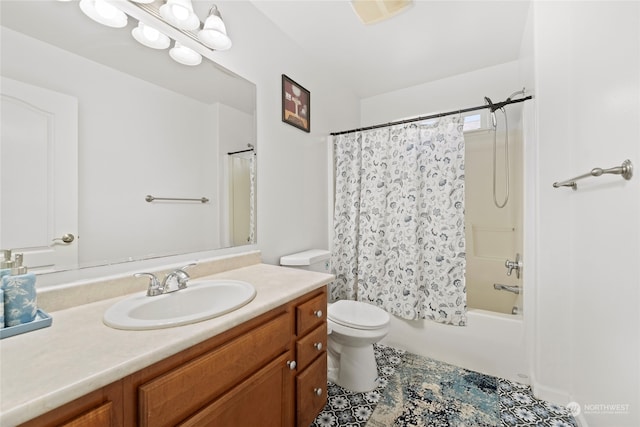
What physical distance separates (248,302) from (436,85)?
2721 mm

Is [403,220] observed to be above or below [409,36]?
below

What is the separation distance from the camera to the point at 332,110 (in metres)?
2.50

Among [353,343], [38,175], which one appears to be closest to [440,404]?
[353,343]

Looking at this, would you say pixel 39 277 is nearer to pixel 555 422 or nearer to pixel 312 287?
pixel 312 287

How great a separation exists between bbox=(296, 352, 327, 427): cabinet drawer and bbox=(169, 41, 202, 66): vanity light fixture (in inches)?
62.2

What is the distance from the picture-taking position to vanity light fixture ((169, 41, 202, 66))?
1.26 m

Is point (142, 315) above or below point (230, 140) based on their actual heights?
below

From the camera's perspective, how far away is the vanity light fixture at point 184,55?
126cm

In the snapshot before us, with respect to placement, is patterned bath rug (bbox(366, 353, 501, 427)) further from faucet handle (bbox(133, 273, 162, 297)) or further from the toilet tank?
faucet handle (bbox(133, 273, 162, 297))

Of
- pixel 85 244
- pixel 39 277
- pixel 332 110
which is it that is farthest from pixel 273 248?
pixel 332 110

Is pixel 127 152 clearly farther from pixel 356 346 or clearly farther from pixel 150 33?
pixel 356 346

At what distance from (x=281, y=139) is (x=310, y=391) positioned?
4.99 ft

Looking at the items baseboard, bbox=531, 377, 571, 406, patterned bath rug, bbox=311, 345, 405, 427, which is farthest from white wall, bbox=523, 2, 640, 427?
patterned bath rug, bbox=311, 345, 405, 427

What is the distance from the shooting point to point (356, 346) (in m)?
1.64
